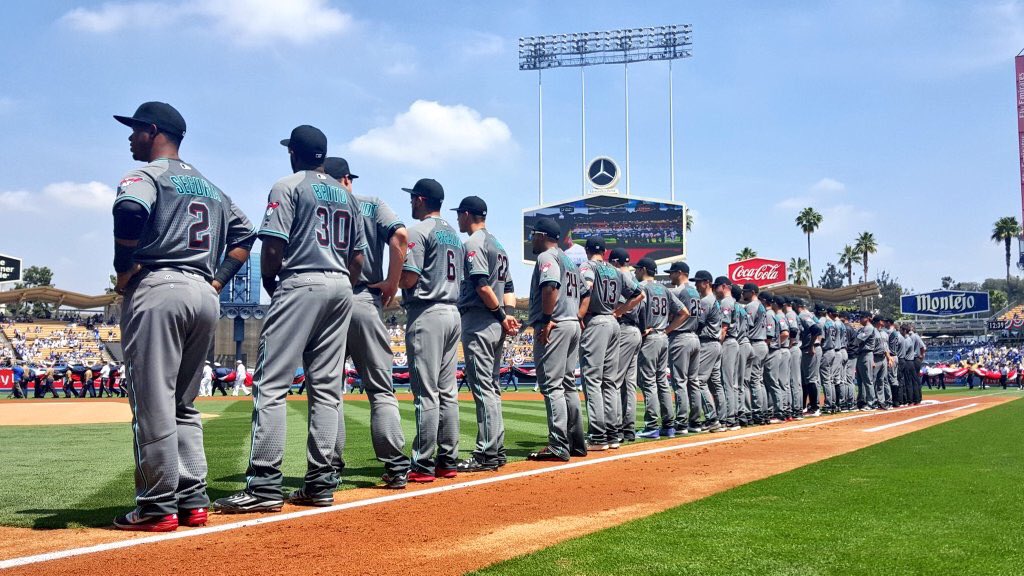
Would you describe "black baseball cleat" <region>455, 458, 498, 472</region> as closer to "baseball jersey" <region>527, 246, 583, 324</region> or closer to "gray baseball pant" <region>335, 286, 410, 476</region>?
"gray baseball pant" <region>335, 286, 410, 476</region>

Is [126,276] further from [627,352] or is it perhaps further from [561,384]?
[627,352]

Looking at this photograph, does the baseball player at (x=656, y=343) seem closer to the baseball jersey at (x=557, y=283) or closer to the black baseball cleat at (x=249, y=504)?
the baseball jersey at (x=557, y=283)

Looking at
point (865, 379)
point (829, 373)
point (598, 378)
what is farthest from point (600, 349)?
point (865, 379)

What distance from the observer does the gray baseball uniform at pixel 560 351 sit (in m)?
7.34

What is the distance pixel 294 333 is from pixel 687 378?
7068 millimetres

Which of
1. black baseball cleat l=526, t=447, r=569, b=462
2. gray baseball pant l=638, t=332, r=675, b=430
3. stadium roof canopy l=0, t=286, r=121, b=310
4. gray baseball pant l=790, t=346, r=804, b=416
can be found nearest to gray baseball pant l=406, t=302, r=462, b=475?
black baseball cleat l=526, t=447, r=569, b=462

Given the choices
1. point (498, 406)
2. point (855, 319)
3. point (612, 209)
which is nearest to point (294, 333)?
point (498, 406)

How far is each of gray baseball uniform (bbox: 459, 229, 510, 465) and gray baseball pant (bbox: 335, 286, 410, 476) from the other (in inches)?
47.3

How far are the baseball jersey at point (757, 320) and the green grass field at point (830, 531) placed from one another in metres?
6.03

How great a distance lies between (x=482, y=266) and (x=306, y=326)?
210 centimetres

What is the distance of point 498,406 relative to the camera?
22.2 feet

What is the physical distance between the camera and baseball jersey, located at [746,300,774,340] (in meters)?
12.4

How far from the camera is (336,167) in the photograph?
5.67 metres

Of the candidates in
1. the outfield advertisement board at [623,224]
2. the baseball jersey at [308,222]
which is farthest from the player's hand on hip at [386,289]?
the outfield advertisement board at [623,224]
